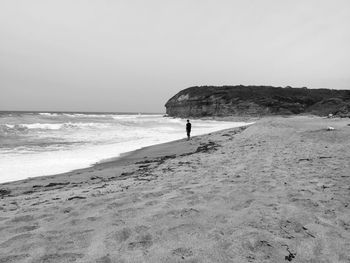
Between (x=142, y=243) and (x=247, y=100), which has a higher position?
(x=247, y=100)

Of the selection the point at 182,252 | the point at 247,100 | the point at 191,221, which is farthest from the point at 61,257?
the point at 247,100

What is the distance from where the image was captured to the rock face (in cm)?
7681

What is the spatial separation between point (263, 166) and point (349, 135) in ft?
25.2

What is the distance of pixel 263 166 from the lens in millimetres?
7047

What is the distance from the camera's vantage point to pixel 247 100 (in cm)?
7950

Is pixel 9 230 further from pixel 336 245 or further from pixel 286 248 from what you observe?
pixel 336 245

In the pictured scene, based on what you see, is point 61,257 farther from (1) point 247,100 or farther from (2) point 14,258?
(1) point 247,100

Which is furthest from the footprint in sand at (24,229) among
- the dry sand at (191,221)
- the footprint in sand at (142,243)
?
the footprint in sand at (142,243)

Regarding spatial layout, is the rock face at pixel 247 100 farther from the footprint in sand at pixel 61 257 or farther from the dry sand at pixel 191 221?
the footprint in sand at pixel 61 257

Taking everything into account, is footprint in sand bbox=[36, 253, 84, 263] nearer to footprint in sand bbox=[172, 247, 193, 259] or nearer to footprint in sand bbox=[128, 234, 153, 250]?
footprint in sand bbox=[128, 234, 153, 250]

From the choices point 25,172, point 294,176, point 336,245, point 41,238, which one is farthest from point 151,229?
point 25,172

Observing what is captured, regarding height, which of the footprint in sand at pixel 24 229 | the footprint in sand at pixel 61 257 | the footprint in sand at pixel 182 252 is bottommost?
the footprint in sand at pixel 24 229

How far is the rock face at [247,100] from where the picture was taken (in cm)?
7681

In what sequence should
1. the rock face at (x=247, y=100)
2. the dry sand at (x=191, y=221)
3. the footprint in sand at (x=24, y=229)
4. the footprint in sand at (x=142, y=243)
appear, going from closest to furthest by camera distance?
1. the dry sand at (x=191, y=221)
2. the footprint in sand at (x=142, y=243)
3. the footprint in sand at (x=24, y=229)
4. the rock face at (x=247, y=100)
